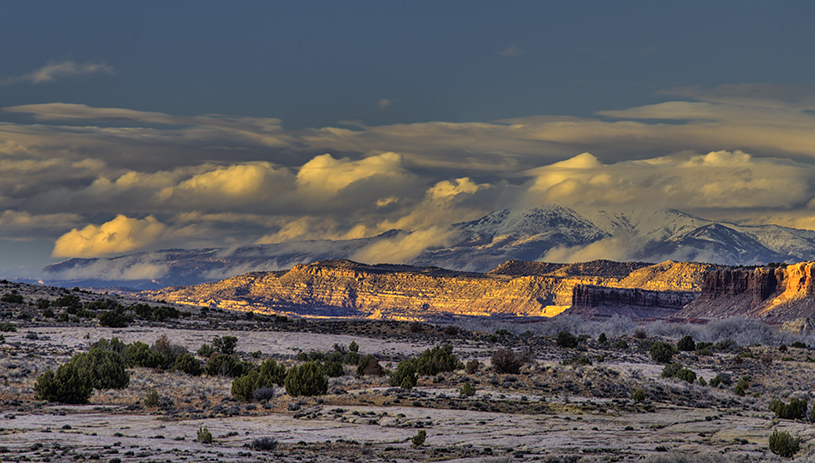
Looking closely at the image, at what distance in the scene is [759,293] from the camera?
6599 inches

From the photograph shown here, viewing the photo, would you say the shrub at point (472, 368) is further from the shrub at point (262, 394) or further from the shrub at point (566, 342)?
the shrub at point (566, 342)

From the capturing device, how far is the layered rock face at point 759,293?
495 ft

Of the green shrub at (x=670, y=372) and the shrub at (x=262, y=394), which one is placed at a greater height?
the shrub at (x=262, y=394)

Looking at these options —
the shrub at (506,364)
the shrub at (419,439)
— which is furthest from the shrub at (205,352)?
the shrub at (419,439)

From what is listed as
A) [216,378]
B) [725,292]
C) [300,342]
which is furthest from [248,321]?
[725,292]

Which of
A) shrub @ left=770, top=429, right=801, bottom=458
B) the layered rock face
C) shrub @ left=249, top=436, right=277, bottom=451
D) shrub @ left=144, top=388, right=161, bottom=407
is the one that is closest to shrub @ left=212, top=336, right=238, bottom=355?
shrub @ left=144, top=388, right=161, bottom=407

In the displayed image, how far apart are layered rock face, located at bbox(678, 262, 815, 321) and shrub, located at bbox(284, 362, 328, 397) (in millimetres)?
134729

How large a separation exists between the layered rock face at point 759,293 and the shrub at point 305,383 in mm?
134729

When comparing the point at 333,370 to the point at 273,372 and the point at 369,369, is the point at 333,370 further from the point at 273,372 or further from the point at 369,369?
the point at 273,372

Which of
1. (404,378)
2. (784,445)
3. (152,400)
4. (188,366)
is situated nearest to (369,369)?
(404,378)

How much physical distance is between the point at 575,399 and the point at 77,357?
23.3 metres

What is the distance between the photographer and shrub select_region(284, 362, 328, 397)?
111 ft

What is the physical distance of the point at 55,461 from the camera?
727 inches

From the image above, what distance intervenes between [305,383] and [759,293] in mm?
157741
